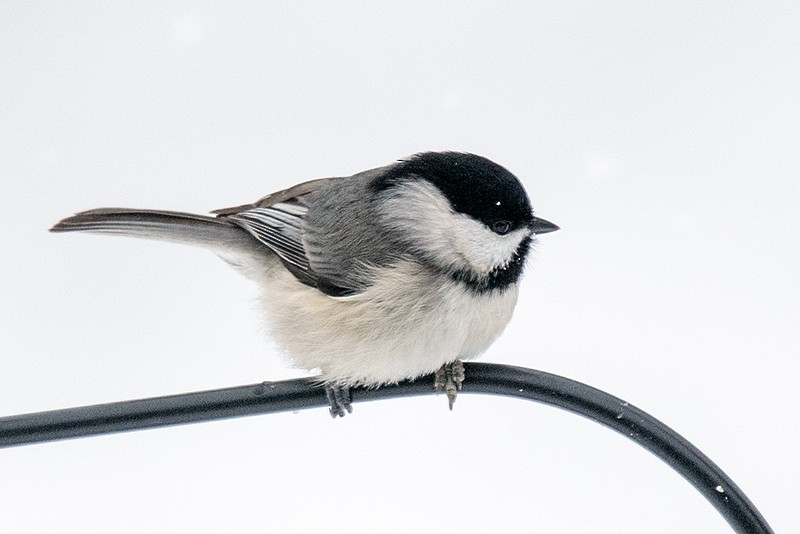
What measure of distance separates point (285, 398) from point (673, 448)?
0.49m

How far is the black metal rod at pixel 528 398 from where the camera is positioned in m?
1.04

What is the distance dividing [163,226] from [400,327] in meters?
0.46

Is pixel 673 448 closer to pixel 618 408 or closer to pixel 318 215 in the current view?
pixel 618 408

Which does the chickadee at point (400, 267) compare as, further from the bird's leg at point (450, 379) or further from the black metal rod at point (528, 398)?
the black metal rod at point (528, 398)

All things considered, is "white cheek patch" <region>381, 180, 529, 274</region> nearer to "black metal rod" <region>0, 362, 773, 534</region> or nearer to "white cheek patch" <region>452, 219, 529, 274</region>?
"white cheek patch" <region>452, 219, 529, 274</region>

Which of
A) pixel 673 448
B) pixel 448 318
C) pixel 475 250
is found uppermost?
pixel 475 250

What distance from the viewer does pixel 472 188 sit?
1412 millimetres

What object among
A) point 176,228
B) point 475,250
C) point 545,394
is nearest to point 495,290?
point 475,250

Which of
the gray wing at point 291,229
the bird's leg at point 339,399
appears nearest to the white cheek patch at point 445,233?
the gray wing at point 291,229

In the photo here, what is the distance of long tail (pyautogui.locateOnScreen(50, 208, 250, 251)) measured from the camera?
146cm

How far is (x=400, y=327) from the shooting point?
1438mm

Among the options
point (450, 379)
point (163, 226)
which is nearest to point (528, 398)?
point (450, 379)

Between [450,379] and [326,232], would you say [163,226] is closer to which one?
[326,232]

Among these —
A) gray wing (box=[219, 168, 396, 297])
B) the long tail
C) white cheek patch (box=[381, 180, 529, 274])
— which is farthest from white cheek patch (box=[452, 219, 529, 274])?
the long tail
